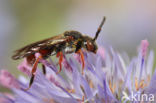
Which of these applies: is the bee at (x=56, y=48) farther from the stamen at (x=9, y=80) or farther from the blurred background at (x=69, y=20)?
the blurred background at (x=69, y=20)

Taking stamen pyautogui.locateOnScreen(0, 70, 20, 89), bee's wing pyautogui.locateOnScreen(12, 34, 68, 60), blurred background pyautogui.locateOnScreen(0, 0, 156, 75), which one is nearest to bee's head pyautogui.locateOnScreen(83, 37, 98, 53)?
bee's wing pyautogui.locateOnScreen(12, 34, 68, 60)

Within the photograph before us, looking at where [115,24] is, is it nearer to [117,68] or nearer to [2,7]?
[2,7]

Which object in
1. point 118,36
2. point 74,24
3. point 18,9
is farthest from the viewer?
point 18,9

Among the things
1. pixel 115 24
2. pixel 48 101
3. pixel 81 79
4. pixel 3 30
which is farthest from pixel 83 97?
pixel 3 30

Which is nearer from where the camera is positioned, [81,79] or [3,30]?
[81,79]

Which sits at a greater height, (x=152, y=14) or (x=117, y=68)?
(x=117, y=68)

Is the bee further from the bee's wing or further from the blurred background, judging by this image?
the blurred background

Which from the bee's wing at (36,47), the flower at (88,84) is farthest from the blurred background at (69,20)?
the bee's wing at (36,47)
